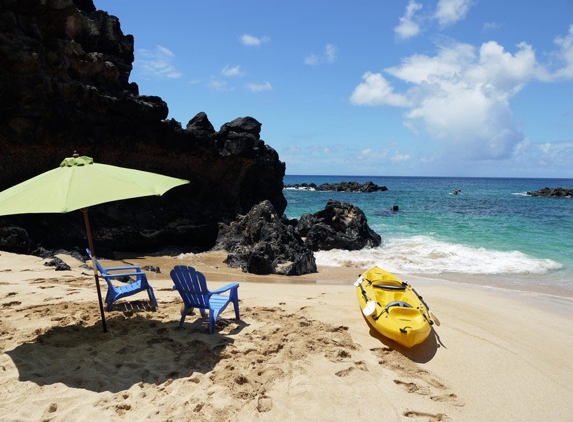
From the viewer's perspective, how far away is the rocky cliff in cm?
1313

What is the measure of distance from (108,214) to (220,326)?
11.5 metres

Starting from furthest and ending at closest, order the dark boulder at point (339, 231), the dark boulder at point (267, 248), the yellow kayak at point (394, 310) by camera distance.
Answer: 1. the dark boulder at point (339, 231)
2. the dark boulder at point (267, 248)
3. the yellow kayak at point (394, 310)

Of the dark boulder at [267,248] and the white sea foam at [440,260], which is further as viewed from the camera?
the white sea foam at [440,260]

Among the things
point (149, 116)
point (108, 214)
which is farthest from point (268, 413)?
point (149, 116)

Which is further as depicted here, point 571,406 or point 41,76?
point 41,76

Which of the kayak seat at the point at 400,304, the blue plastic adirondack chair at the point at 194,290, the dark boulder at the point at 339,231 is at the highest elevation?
the blue plastic adirondack chair at the point at 194,290

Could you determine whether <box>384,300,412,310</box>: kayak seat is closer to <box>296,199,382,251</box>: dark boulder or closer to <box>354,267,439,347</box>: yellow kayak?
<box>354,267,439,347</box>: yellow kayak

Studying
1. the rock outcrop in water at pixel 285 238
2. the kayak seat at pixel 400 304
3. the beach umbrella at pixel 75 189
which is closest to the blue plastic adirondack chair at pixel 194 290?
the beach umbrella at pixel 75 189

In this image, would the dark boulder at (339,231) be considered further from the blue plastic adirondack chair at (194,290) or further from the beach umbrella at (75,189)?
the beach umbrella at (75,189)

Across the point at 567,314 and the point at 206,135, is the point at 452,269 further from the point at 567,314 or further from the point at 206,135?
the point at 206,135

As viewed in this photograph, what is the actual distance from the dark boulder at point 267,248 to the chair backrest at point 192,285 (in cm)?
620

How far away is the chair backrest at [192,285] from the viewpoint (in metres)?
5.53

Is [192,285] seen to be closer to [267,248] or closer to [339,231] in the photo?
[267,248]

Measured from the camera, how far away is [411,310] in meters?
5.77
